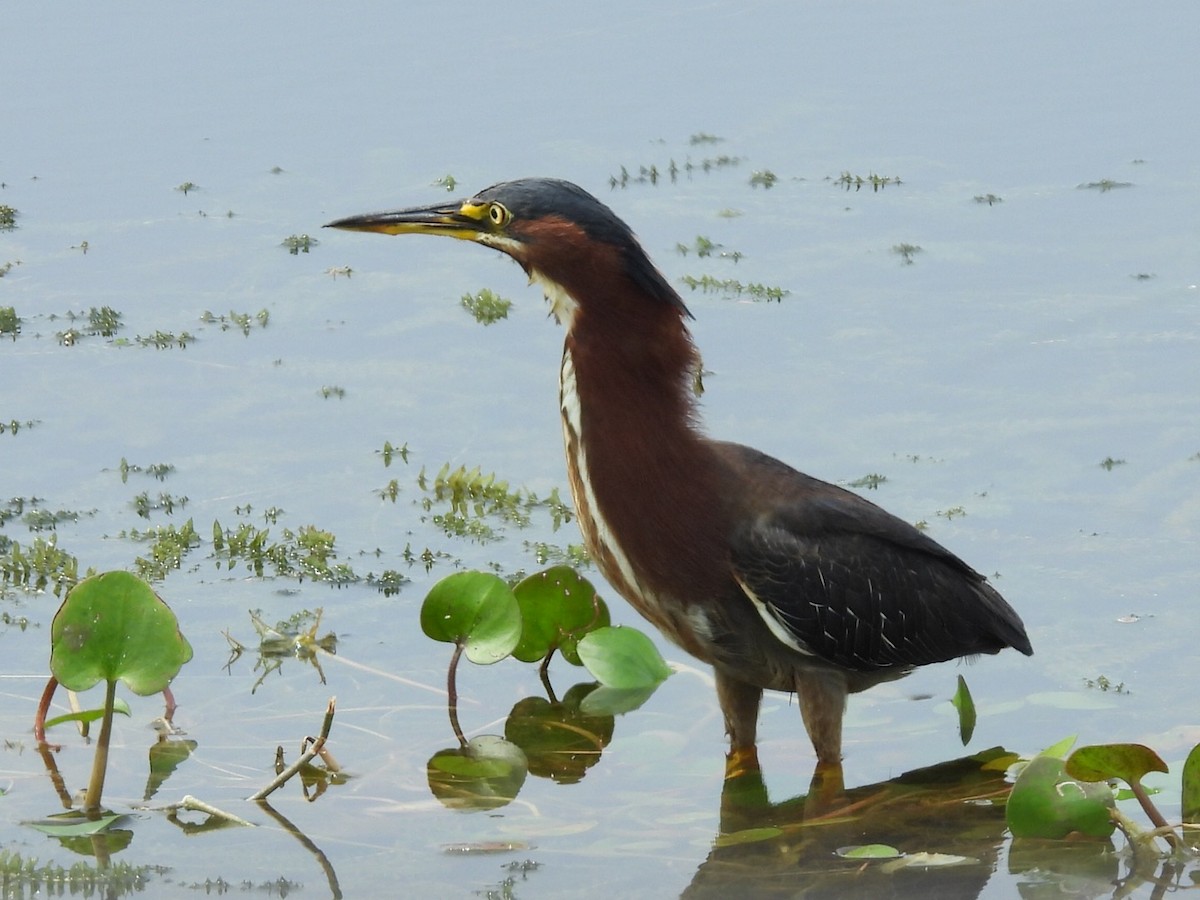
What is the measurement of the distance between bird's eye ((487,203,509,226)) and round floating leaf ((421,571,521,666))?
3.72 feet

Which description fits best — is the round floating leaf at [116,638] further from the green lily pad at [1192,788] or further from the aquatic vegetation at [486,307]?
the aquatic vegetation at [486,307]

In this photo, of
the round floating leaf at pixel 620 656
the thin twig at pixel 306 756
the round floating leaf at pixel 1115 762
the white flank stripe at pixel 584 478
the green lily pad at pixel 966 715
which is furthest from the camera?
the round floating leaf at pixel 620 656

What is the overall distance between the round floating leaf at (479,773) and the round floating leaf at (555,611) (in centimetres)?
41

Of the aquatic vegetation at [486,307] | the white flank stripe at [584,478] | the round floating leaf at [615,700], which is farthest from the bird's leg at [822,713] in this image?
the aquatic vegetation at [486,307]

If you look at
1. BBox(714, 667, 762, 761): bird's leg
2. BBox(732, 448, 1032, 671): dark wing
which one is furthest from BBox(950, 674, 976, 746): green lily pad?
BBox(714, 667, 762, 761): bird's leg

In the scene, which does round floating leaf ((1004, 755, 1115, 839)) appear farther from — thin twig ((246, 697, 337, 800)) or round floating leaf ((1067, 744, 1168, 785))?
thin twig ((246, 697, 337, 800))

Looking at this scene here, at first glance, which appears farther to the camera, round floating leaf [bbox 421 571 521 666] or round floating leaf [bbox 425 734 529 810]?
round floating leaf [bbox 421 571 521 666]

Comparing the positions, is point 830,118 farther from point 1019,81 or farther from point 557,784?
point 557,784

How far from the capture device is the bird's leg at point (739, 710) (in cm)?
603

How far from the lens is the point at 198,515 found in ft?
25.1

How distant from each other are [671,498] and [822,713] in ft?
2.79

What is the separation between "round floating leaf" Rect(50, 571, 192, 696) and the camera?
5195 millimetres

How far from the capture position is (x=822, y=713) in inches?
230

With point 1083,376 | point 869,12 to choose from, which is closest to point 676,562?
point 1083,376
